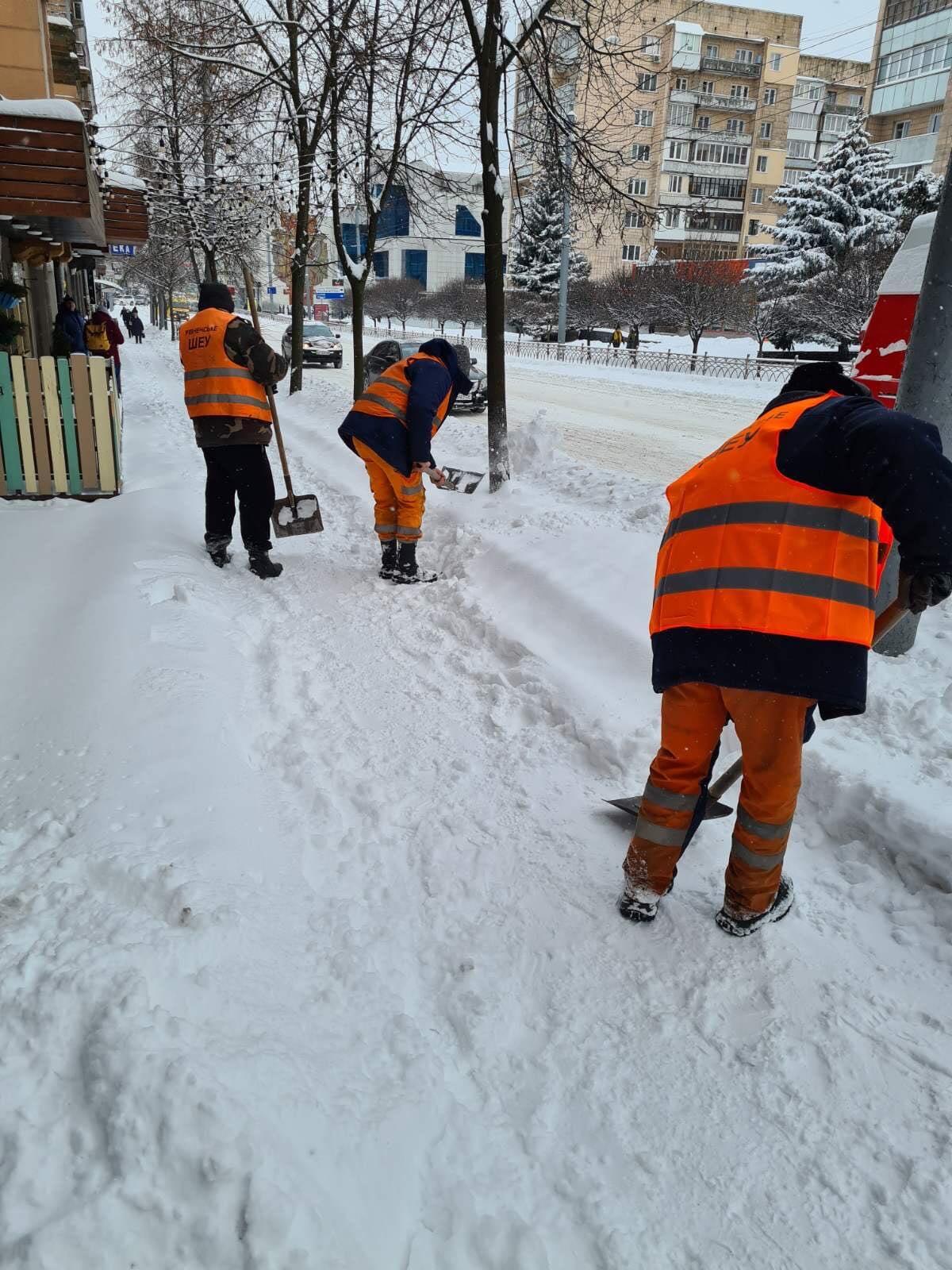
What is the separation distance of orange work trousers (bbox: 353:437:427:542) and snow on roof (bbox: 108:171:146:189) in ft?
34.6

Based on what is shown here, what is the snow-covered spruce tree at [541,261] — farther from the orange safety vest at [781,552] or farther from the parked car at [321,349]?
the orange safety vest at [781,552]

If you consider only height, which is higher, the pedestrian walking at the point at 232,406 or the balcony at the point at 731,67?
the balcony at the point at 731,67

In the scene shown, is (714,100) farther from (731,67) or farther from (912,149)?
(912,149)

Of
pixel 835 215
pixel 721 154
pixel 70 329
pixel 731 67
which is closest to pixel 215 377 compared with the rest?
pixel 70 329

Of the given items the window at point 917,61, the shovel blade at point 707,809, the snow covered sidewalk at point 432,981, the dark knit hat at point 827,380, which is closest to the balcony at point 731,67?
the window at point 917,61

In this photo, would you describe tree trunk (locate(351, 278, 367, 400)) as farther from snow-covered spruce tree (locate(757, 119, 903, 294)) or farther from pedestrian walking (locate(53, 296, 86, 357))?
snow-covered spruce tree (locate(757, 119, 903, 294))

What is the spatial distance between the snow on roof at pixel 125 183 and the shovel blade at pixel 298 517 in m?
9.89

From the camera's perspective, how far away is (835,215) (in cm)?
3017

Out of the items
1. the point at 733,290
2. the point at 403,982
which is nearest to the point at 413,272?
the point at 733,290

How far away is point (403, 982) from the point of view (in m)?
2.20

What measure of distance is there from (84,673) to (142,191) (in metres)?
13.6

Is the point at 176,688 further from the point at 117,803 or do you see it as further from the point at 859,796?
the point at 859,796

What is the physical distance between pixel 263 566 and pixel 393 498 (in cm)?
100

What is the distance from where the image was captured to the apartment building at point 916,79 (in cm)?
4050
